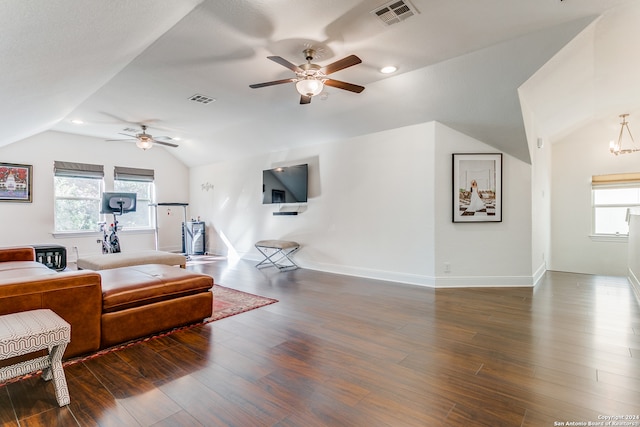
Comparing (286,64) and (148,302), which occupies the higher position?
(286,64)

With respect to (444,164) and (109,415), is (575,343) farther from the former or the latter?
(109,415)

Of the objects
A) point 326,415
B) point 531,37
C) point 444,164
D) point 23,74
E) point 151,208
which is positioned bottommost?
point 326,415

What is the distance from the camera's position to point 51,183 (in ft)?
21.2

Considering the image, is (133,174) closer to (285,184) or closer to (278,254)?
(285,184)

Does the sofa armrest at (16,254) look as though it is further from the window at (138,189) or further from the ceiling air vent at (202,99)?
the window at (138,189)

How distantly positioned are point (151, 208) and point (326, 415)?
772cm

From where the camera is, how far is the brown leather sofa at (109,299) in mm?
2131

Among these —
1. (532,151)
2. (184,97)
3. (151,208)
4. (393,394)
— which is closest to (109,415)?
(393,394)

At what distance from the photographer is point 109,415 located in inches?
66.4

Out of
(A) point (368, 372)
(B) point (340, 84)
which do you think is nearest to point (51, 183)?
(B) point (340, 84)

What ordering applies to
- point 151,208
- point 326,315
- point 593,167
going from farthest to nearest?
point 151,208, point 593,167, point 326,315

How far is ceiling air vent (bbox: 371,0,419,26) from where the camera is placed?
240cm

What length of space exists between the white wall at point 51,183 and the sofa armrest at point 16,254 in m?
2.95

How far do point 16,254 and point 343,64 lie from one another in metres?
4.52
